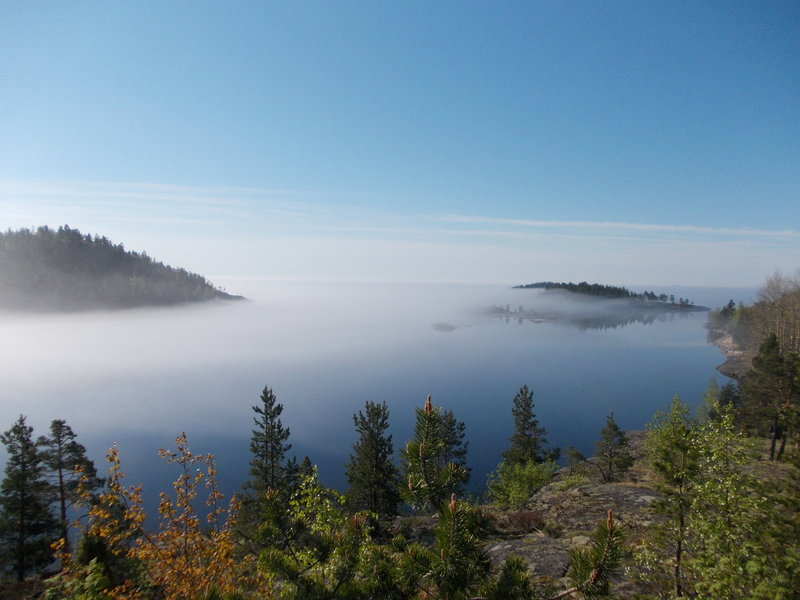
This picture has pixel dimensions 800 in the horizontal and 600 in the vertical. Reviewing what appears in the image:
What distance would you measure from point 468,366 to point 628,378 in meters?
70.0

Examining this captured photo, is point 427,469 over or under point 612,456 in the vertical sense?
over

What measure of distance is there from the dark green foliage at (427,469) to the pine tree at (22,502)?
31.9 metres

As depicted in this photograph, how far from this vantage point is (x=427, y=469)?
395cm

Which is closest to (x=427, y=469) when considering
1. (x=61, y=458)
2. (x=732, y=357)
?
(x=61, y=458)

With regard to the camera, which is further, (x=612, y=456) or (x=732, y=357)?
(x=732, y=357)

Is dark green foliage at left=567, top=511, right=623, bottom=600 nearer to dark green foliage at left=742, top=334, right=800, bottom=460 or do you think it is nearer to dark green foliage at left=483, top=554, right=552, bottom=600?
dark green foliage at left=483, top=554, right=552, bottom=600

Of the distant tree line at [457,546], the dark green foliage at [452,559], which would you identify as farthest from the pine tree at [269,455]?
the dark green foliage at [452,559]

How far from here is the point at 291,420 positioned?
424 feet

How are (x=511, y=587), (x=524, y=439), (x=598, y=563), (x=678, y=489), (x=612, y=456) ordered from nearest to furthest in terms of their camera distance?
(x=598, y=563)
(x=511, y=587)
(x=678, y=489)
(x=612, y=456)
(x=524, y=439)

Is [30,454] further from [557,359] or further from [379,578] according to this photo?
[557,359]

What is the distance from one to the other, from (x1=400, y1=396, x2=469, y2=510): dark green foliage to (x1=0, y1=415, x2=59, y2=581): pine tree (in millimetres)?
31855

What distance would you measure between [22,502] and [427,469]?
109ft

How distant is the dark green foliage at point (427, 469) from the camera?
12.6ft

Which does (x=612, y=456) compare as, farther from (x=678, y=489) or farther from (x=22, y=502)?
(x=22, y=502)
